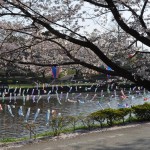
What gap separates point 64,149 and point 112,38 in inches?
141

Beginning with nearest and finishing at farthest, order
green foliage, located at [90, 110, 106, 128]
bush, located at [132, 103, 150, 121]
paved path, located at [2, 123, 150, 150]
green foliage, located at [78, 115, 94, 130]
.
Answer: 1. paved path, located at [2, 123, 150, 150]
2. green foliage, located at [78, 115, 94, 130]
3. green foliage, located at [90, 110, 106, 128]
4. bush, located at [132, 103, 150, 121]

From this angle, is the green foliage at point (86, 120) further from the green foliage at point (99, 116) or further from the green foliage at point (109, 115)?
the green foliage at point (109, 115)

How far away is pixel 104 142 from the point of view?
10.5m

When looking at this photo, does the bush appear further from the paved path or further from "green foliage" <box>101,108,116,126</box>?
the paved path

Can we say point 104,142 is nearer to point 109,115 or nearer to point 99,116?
point 99,116

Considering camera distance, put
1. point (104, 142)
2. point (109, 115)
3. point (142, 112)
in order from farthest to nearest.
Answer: point (142, 112) → point (109, 115) → point (104, 142)

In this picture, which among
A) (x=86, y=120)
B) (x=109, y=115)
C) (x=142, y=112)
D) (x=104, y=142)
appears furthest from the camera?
(x=142, y=112)

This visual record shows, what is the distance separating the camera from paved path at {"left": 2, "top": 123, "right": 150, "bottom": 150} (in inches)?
386

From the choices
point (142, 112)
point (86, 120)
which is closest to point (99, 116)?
point (86, 120)

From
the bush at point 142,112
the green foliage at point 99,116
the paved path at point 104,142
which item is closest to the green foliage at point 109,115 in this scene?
the green foliage at point 99,116

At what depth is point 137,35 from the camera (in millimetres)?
7125

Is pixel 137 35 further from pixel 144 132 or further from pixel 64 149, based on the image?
pixel 144 132

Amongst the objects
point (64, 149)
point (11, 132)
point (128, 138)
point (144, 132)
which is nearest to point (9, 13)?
point (64, 149)

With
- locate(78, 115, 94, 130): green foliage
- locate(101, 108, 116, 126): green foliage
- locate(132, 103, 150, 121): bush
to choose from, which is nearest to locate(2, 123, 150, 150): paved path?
locate(78, 115, 94, 130): green foliage
